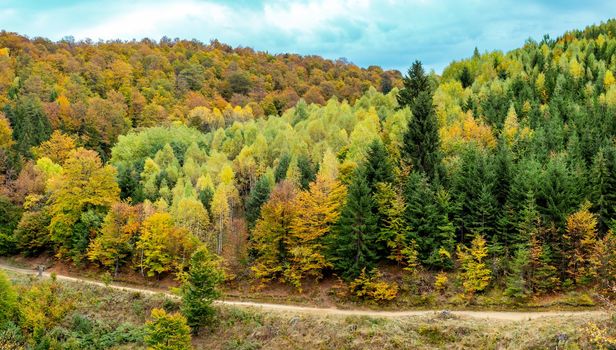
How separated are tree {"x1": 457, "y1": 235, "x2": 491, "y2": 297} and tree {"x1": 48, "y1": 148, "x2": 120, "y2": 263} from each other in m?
44.9

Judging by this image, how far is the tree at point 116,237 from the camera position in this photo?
60.1 m

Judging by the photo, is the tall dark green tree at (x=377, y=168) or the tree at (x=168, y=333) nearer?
the tree at (x=168, y=333)

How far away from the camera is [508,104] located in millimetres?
85938

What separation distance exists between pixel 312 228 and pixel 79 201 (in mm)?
32950

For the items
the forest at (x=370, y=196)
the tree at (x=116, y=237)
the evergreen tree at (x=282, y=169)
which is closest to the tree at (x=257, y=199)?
the forest at (x=370, y=196)

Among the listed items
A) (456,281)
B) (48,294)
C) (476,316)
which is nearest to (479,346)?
(476,316)

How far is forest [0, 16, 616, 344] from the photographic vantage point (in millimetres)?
49719

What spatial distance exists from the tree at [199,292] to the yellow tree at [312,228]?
1132 cm

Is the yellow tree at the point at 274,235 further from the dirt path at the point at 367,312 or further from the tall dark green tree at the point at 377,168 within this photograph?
the tall dark green tree at the point at 377,168

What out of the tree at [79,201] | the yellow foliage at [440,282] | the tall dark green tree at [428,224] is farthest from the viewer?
the tree at [79,201]

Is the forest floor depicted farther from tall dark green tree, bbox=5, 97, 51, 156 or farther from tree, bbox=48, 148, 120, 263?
tall dark green tree, bbox=5, 97, 51, 156

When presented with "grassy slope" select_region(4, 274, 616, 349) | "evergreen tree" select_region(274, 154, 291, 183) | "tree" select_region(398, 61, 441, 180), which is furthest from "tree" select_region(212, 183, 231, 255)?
"tree" select_region(398, 61, 441, 180)

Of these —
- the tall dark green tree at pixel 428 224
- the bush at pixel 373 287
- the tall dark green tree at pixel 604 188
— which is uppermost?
the tall dark green tree at pixel 604 188

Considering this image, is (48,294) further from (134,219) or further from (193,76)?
(193,76)
